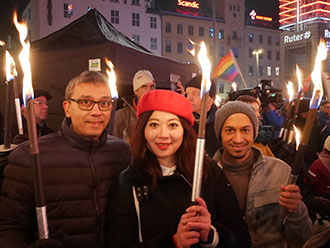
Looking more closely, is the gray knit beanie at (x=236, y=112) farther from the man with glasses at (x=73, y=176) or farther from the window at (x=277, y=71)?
the window at (x=277, y=71)

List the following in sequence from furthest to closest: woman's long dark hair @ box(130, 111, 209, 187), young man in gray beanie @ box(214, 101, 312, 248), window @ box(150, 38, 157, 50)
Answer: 1. window @ box(150, 38, 157, 50)
2. young man in gray beanie @ box(214, 101, 312, 248)
3. woman's long dark hair @ box(130, 111, 209, 187)

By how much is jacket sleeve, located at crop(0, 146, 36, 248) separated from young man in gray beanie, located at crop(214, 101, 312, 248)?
5.17 feet

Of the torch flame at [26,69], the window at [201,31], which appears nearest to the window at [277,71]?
the window at [201,31]

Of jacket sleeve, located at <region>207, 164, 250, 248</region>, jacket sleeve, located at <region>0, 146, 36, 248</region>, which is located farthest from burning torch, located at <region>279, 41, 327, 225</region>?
jacket sleeve, located at <region>0, 146, 36, 248</region>

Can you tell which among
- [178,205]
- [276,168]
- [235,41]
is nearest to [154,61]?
[276,168]

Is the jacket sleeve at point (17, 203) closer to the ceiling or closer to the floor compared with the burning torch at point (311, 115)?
closer to the floor

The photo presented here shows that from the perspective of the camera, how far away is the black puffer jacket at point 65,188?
218 cm

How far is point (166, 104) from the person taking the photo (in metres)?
2.32

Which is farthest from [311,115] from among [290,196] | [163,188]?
[163,188]

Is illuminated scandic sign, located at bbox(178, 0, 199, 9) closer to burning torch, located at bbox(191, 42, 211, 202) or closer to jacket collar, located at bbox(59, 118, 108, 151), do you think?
jacket collar, located at bbox(59, 118, 108, 151)

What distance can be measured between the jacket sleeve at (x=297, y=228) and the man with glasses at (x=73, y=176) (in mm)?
1336

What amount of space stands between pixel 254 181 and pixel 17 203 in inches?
70.2

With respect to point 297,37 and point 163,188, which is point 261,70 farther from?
point 163,188

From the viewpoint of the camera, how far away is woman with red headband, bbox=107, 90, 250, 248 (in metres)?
2.13
